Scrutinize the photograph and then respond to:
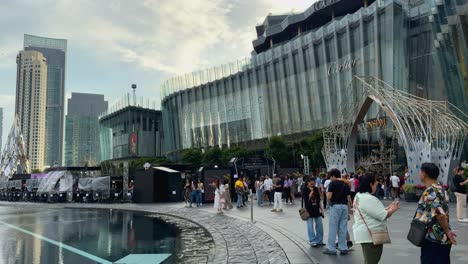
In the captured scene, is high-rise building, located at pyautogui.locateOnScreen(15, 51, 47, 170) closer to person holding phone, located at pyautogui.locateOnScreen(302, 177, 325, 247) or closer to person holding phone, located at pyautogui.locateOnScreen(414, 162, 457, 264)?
person holding phone, located at pyautogui.locateOnScreen(302, 177, 325, 247)

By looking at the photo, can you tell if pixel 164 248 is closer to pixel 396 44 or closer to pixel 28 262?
pixel 28 262

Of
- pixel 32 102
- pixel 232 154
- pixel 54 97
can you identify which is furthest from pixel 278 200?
pixel 54 97

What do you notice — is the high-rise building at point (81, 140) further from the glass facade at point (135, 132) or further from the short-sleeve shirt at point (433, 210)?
the short-sleeve shirt at point (433, 210)

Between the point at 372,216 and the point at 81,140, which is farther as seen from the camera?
the point at 81,140

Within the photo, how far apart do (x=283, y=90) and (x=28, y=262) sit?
50956 mm

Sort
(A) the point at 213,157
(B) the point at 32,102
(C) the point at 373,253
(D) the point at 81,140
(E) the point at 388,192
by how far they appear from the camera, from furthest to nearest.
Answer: (D) the point at 81,140, (B) the point at 32,102, (A) the point at 213,157, (E) the point at 388,192, (C) the point at 373,253

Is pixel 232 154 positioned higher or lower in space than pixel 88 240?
higher

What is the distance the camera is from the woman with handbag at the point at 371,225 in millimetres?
5383

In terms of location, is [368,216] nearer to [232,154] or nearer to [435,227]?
[435,227]

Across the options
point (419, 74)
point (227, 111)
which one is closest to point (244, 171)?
point (419, 74)

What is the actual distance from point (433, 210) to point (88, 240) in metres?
10.9

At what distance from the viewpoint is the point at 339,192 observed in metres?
7.77

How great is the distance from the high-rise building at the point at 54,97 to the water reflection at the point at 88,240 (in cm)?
13773

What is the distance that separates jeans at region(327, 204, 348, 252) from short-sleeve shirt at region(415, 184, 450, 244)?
3.35m
